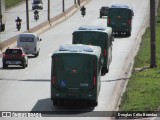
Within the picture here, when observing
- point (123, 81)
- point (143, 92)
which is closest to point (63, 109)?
point (143, 92)

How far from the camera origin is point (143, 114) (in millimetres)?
21875

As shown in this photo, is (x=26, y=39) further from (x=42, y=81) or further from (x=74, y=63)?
(x=74, y=63)

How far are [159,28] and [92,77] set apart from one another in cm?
4488

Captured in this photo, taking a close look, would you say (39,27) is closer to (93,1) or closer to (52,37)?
(52,37)

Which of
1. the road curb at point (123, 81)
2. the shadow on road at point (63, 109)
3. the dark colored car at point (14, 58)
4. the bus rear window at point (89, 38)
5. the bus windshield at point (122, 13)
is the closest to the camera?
the shadow on road at point (63, 109)

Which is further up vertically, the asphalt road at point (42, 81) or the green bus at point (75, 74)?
the green bus at point (75, 74)

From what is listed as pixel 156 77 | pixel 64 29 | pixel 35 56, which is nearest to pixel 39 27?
pixel 64 29

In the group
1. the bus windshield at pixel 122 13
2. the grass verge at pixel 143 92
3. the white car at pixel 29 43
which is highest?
the bus windshield at pixel 122 13

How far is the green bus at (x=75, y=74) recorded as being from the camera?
80.7 feet

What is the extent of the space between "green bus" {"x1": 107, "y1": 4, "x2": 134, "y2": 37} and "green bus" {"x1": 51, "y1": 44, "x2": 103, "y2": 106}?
3827 centimetres

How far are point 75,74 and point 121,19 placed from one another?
3930 cm

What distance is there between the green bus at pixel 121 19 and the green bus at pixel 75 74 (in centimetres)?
3827

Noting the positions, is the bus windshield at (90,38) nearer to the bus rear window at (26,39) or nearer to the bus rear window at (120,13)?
the bus rear window at (26,39)

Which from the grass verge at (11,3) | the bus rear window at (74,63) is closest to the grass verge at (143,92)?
the bus rear window at (74,63)
